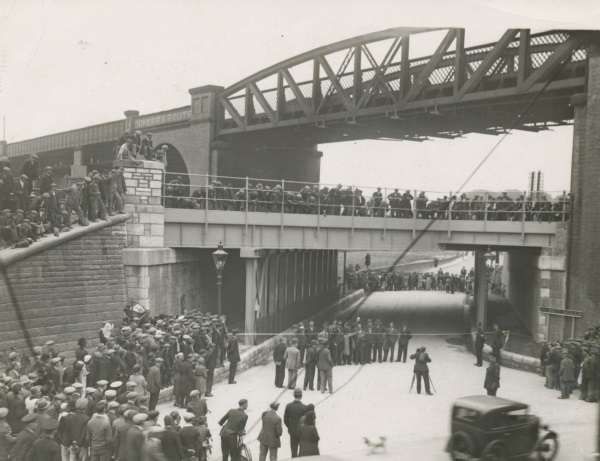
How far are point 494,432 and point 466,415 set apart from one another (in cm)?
45

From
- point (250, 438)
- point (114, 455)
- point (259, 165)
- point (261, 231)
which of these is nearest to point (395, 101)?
point (261, 231)

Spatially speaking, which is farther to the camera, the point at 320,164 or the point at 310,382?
the point at 320,164

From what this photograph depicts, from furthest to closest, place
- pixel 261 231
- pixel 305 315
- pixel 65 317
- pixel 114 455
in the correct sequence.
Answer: pixel 305 315 → pixel 261 231 → pixel 65 317 → pixel 114 455

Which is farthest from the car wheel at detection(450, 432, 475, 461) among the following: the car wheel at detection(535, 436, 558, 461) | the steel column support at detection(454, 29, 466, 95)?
the steel column support at detection(454, 29, 466, 95)

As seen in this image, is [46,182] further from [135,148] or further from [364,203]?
[364,203]

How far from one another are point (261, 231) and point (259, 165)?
12786 mm

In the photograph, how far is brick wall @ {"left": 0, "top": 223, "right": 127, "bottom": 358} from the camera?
14234 mm

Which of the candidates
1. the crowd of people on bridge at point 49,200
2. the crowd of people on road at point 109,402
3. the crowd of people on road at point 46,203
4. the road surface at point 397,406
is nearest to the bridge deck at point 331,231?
the crowd of people on bridge at point 49,200

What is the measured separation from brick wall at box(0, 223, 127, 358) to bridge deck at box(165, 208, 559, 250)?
9.99 feet

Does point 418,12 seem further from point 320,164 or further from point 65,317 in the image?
point 320,164

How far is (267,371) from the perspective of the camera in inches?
719

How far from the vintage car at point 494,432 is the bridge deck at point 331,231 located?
45.7ft

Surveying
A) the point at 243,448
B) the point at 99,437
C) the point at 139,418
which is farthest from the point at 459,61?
the point at 99,437

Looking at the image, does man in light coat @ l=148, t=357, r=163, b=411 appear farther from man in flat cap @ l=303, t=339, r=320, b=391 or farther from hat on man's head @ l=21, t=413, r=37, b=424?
man in flat cap @ l=303, t=339, r=320, b=391
